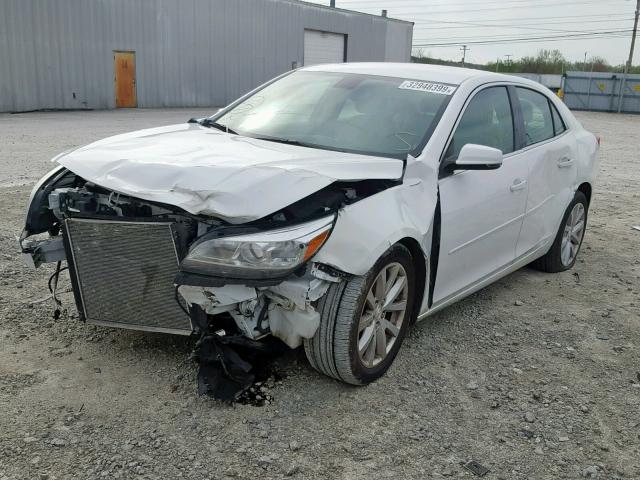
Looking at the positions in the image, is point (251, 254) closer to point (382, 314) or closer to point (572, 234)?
point (382, 314)

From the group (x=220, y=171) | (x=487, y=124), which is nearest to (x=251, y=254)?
(x=220, y=171)

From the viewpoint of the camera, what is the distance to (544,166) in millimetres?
4734

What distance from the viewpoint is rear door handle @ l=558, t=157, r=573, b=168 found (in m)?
4.99

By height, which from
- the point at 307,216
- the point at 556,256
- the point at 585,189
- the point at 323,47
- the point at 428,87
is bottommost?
the point at 556,256

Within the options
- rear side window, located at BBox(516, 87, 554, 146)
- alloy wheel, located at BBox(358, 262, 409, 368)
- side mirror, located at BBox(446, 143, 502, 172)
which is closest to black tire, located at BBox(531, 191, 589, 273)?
rear side window, located at BBox(516, 87, 554, 146)

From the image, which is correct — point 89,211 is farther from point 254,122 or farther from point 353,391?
point 353,391

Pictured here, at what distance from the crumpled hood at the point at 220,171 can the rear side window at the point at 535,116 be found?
5.64ft

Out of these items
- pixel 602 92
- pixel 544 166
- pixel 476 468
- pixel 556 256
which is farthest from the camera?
pixel 602 92

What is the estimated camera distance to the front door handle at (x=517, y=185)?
4285 millimetres

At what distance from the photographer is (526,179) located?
446cm

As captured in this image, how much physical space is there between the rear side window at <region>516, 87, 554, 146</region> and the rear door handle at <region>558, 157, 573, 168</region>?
0.68 feet

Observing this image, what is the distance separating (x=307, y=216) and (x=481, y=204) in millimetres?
1440

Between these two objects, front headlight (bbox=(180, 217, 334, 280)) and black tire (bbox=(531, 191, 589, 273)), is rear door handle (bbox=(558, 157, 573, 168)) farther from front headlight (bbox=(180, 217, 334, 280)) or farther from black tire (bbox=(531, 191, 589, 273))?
front headlight (bbox=(180, 217, 334, 280))

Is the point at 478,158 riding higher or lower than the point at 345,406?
higher
